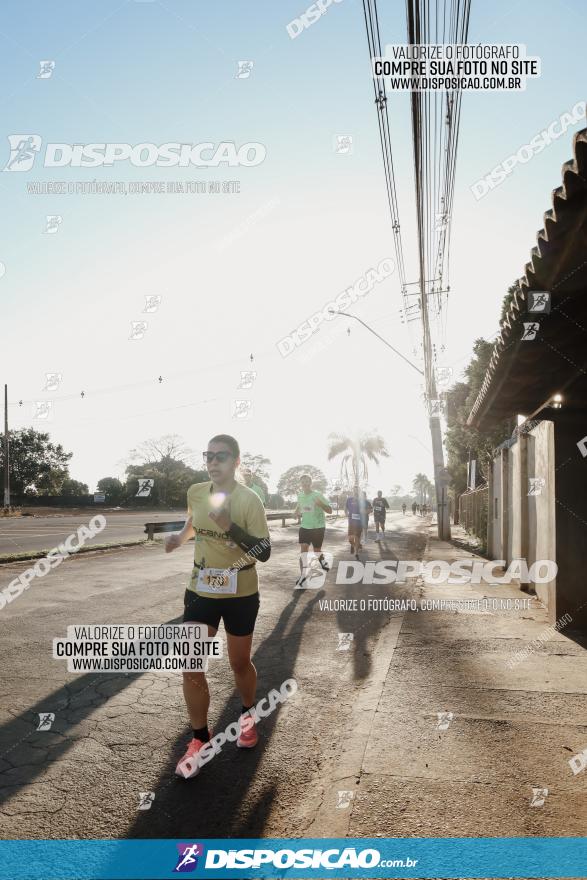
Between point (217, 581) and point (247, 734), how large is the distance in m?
1.08

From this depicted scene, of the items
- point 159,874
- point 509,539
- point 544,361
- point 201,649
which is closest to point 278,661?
point 201,649

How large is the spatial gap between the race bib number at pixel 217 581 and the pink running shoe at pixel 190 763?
2.89ft

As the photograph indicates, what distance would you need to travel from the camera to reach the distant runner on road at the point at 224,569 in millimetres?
3543

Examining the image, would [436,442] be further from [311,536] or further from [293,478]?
[293,478]

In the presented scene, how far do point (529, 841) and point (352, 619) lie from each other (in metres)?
5.44

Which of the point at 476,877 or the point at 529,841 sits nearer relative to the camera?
the point at 476,877

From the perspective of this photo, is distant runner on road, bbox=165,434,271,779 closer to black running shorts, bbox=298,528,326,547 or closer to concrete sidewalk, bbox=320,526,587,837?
concrete sidewalk, bbox=320,526,587,837

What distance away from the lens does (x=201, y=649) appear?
353 centimetres

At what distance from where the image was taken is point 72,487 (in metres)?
75.6

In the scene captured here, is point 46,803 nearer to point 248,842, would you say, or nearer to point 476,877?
point 248,842

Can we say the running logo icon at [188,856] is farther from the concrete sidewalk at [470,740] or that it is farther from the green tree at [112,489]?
the green tree at [112,489]

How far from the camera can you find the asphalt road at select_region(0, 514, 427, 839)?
116 inches

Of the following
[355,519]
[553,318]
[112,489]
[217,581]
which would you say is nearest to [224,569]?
[217,581]

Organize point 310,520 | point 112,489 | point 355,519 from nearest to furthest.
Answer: point 310,520
point 355,519
point 112,489
